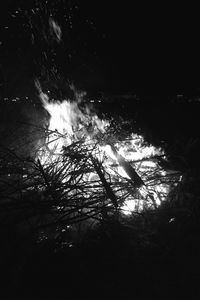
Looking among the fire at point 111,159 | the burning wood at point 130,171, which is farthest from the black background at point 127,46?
the burning wood at point 130,171

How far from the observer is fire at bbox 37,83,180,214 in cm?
348

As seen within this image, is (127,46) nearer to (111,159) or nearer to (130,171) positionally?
(111,159)

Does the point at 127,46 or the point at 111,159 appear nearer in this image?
the point at 127,46

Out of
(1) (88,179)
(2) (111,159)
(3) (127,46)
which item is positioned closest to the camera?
(3) (127,46)

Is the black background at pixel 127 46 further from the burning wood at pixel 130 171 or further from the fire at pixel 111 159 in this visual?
the burning wood at pixel 130 171

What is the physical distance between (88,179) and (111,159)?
1.93 feet

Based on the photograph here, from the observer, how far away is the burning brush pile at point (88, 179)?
309cm

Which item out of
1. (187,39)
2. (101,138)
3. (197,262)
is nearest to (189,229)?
(197,262)

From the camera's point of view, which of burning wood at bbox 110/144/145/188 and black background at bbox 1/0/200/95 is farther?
burning wood at bbox 110/144/145/188

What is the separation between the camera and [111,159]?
13.1ft

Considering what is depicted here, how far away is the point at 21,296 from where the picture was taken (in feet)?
8.54

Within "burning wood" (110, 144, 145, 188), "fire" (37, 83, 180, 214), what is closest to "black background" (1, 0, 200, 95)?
"fire" (37, 83, 180, 214)

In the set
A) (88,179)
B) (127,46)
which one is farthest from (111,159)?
(127,46)

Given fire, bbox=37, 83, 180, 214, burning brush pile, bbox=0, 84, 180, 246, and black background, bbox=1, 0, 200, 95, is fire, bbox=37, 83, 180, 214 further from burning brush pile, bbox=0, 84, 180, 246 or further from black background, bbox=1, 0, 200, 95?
black background, bbox=1, 0, 200, 95
